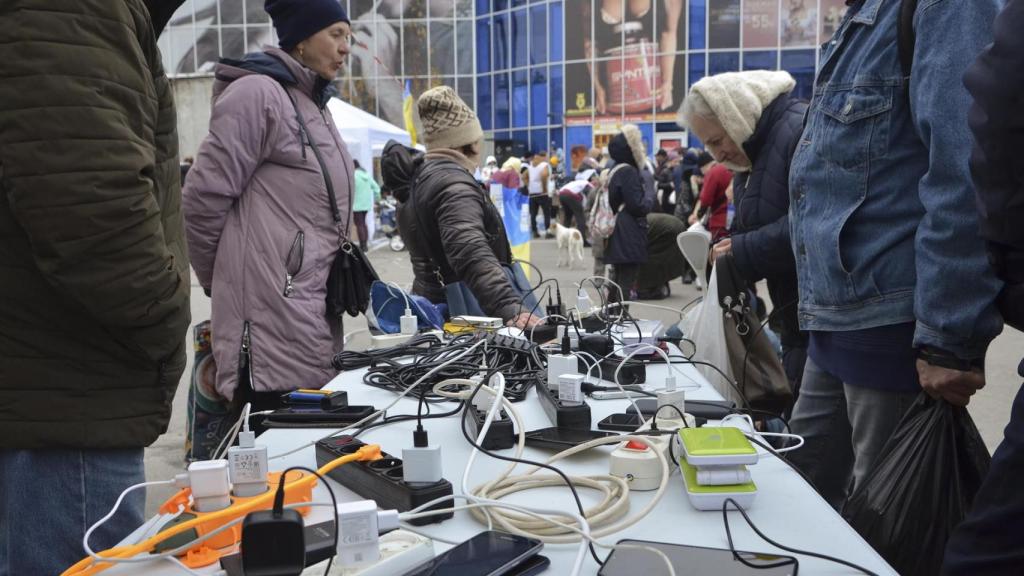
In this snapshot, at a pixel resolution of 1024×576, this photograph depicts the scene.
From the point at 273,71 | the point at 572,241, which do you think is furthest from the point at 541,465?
the point at 572,241

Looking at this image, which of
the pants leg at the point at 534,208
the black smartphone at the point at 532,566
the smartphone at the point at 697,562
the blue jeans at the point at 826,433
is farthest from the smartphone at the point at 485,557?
the pants leg at the point at 534,208

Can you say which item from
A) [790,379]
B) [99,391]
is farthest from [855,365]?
[99,391]

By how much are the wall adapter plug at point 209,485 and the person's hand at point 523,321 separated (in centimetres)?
185

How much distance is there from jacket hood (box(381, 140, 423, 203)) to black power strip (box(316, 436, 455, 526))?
2.10 m

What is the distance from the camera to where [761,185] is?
285cm

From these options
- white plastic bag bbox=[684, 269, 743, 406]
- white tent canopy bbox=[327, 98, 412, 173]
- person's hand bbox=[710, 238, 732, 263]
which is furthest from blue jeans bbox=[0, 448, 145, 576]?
white tent canopy bbox=[327, 98, 412, 173]

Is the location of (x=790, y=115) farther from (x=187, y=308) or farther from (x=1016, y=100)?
(x=187, y=308)

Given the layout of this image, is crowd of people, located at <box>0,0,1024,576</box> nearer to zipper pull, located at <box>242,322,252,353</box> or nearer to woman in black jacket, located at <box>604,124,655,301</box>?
zipper pull, located at <box>242,322,252,353</box>

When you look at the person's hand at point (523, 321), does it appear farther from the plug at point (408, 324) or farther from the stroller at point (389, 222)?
the stroller at point (389, 222)

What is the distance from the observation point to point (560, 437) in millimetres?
1587

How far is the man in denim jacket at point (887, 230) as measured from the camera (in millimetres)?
1652

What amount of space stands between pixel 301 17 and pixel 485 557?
2.16 metres

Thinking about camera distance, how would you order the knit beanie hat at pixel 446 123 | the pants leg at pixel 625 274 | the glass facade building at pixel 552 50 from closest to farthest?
the knit beanie hat at pixel 446 123 → the pants leg at pixel 625 274 → the glass facade building at pixel 552 50

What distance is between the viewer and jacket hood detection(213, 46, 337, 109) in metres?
2.68
